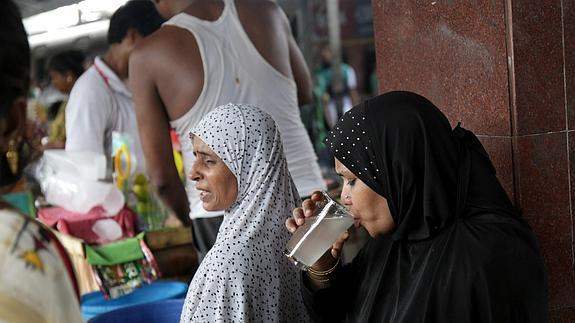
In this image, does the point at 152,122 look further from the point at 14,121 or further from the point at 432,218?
the point at 14,121

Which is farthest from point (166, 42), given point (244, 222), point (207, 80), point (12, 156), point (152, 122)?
point (12, 156)

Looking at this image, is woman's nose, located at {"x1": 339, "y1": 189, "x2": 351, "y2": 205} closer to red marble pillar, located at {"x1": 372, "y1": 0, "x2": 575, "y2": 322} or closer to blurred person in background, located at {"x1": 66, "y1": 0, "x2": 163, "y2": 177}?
red marble pillar, located at {"x1": 372, "y1": 0, "x2": 575, "y2": 322}

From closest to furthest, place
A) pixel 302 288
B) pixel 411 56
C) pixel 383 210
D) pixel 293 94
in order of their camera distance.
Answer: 1. pixel 383 210
2. pixel 302 288
3. pixel 411 56
4. pixel 293 94

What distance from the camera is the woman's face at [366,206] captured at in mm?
1976

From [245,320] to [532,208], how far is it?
2.85ft

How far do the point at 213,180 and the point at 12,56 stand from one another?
127 centimetres

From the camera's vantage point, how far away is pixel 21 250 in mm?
1083

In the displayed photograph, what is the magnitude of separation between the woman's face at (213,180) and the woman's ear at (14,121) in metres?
1.18

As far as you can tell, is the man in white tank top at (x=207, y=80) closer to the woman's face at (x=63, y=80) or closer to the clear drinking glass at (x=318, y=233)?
the clear drinking glass at (x=318, y=233)

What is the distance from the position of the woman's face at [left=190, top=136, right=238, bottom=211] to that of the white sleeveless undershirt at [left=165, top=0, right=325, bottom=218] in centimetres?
64

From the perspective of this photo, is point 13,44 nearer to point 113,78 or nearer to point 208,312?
point 208,312

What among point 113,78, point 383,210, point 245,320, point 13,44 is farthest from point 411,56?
point 113,78

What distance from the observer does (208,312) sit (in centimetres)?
208

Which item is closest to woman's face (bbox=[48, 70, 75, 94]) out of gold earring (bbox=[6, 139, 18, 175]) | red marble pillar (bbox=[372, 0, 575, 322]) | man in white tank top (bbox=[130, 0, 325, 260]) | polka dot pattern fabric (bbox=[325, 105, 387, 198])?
man in white tank top (bbox=[130, 0, 325, 260])
